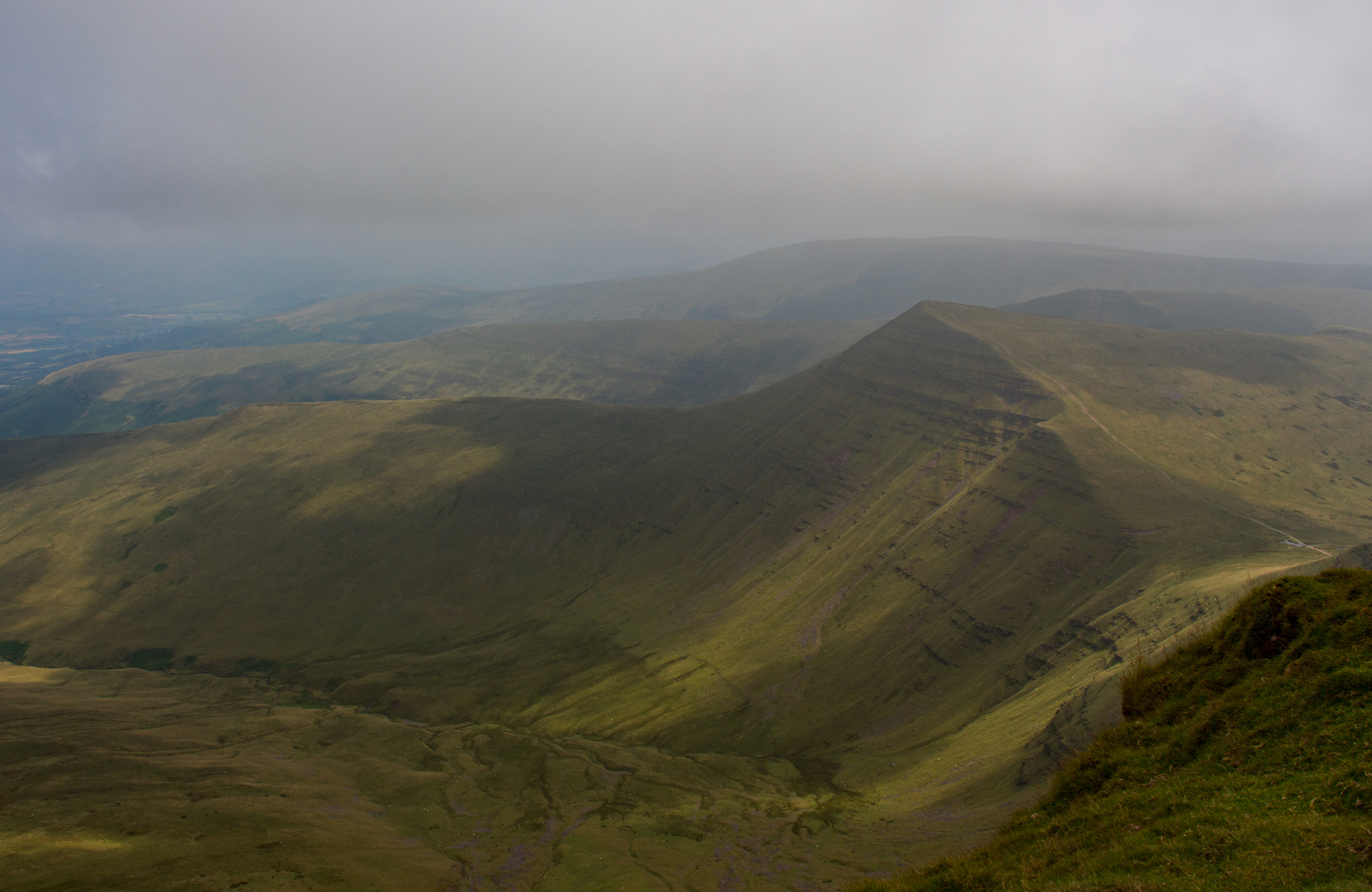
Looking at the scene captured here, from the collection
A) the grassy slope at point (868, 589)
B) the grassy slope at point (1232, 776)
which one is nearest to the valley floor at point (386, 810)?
the grassy slope at point (868, 589)

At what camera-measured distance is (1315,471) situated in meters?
151

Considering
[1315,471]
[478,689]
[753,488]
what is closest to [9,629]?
[478,689]

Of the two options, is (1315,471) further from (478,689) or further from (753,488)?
(478,689)

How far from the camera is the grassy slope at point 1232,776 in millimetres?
18328

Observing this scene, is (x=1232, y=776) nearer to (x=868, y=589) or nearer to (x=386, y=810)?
(x=386, y=810)

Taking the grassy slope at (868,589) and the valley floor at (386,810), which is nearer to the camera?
the valley floor at (386,810)

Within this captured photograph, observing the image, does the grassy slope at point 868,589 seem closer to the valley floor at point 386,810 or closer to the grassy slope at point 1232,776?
the valley floor at point 386,810

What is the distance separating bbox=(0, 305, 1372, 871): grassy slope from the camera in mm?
101750

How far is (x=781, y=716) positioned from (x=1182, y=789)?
105 metres

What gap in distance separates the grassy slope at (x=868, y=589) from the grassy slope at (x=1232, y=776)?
172 ft

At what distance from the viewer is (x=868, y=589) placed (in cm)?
13975

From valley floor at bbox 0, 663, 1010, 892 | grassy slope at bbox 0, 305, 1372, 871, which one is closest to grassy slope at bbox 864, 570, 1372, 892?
valley floor at bbox 0, 663, 1010, 892

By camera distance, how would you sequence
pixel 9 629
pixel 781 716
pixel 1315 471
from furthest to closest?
pixel 9 629 < pixel 1315 471 < pixel 781 716

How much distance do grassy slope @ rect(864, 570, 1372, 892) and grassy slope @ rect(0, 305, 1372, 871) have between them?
52564mm
